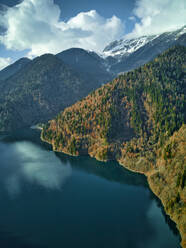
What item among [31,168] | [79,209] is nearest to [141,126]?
[79,209]

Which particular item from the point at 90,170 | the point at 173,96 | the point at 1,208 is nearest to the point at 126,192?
the point at 90,170

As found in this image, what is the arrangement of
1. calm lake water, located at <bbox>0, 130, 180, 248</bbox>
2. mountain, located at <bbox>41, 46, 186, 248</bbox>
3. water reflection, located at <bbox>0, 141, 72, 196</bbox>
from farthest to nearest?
water reflection, located at <bbox>0, 141, 72, 196</bbox> → mountain, located at <bbox>41, 46, 186, 248</bbox> → calm lake water, located at <bbox>0, 130, 180, 248</bbox>

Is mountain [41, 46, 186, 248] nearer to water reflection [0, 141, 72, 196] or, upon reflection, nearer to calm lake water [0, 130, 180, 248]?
calm lake water [0, 130, 180, 248]

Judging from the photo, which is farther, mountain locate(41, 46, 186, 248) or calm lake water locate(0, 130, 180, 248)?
mountain locate(41, 46, 186, 248)

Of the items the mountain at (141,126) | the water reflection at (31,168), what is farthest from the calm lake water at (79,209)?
the mountain at (141,126)

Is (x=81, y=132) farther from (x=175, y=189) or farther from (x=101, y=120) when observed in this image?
(x=175, y=189)

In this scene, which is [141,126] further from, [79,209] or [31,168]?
[31,168]

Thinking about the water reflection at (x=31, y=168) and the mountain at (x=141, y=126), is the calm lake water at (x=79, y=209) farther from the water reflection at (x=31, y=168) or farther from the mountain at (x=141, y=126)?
the mountain at (x=141, y=126)

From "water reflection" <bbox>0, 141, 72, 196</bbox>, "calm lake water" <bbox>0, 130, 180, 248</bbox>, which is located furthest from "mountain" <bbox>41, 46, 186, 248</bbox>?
"water reflection" <bbox>0, 141, 72, 196</bbox>
